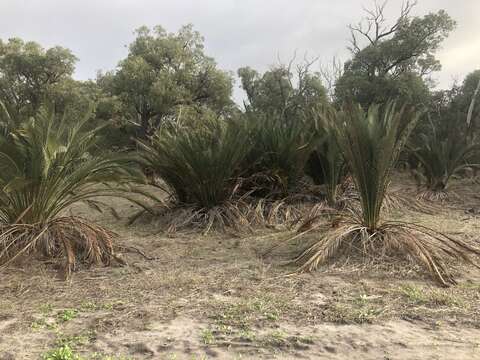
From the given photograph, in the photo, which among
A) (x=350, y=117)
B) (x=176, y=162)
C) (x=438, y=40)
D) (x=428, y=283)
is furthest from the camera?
(x=438, y=40)

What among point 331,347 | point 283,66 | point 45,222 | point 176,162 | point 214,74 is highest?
point 283,66

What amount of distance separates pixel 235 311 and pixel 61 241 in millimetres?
2065

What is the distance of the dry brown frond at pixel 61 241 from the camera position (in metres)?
3.99

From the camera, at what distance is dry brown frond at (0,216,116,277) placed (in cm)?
399

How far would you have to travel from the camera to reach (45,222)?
4270 millimetres

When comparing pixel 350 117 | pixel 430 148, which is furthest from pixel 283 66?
pixel 350 117

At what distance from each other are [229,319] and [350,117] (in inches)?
86.4

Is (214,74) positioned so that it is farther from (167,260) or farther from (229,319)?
(229,319)

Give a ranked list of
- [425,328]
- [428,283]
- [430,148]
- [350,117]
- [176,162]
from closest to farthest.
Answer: [425,328] < [428,283] < [350,117] < [176,162] < [430,148]

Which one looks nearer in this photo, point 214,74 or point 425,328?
point 425,328

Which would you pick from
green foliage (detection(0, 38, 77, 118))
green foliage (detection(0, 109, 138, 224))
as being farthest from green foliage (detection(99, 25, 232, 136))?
green foliage (detection(0, 109, 138, 224))

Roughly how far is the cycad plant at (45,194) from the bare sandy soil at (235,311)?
0.22m

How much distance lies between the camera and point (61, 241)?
415 centimetres

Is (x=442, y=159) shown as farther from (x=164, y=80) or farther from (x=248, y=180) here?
(x=164, y=80)
